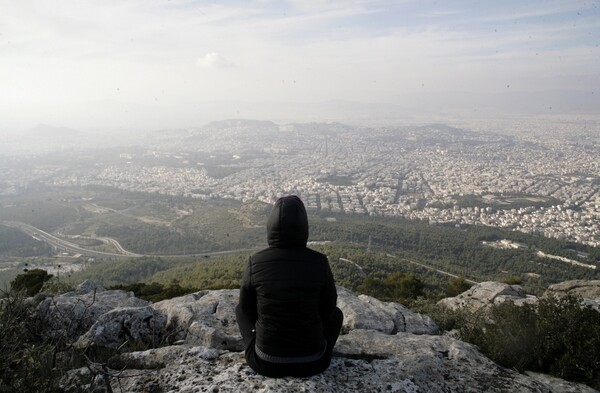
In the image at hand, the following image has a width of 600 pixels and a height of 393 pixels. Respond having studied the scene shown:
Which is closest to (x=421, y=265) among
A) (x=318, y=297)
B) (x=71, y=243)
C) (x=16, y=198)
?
(x=318, y=297)

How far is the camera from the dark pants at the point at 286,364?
123 inches

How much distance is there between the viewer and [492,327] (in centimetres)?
489

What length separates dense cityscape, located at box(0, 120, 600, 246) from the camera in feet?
171

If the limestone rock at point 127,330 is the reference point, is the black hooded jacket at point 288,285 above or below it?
above

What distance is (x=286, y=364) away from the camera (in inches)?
122

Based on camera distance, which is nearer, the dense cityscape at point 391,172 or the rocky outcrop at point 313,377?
the rocky outcrop at point 313,377

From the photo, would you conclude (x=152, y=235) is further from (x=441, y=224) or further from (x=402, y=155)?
(x=402, y=155)

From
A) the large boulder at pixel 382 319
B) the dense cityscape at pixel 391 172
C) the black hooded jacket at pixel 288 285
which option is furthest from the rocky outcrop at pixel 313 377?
the dense cityscape at pixel 391 172

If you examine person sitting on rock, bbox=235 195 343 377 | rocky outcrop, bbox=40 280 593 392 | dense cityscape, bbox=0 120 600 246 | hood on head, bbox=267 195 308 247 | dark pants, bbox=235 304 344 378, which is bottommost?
dense cityscape, bbox=0 120 600 246

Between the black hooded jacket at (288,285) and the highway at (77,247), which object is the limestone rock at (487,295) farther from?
the highway at (77,247)

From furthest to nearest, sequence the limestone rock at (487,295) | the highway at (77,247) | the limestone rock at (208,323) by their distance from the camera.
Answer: the highway at (77,247) → the limestone rock at (487,295) → the limestone rock at (208,323)

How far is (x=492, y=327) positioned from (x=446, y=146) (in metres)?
116

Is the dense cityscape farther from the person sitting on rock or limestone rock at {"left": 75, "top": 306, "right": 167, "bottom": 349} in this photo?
the person sitting on rock

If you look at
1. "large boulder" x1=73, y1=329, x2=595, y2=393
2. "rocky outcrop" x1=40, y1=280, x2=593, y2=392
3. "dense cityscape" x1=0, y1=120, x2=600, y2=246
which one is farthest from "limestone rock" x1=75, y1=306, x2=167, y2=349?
"dense cityscape" x1=0, y1=120, x2=600, y2=246
